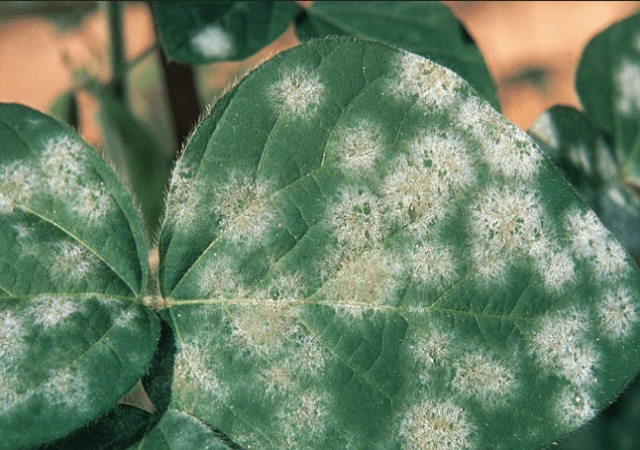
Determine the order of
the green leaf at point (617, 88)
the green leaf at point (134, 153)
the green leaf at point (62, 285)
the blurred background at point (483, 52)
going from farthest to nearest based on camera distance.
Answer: the blurred background at point (483, 52) → the green leaf at point (134, 153) → the green leaf at point (617, 88) → the green leaf at point (62, 285)

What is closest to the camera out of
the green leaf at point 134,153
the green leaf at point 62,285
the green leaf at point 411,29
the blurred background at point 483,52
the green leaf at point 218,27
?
the green leaf at point 62,285

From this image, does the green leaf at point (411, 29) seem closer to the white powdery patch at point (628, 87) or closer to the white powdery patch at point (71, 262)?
the white powdery patch at point (628, 87)

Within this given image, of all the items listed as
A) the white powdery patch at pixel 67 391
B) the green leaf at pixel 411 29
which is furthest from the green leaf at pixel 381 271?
the green leaf at pixel 411 29

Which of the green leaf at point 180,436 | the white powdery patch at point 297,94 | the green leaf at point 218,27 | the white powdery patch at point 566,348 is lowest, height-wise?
the green leaf at point 180,436

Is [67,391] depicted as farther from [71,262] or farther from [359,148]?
[359,148]

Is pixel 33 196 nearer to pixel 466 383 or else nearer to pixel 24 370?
pixel 24 370

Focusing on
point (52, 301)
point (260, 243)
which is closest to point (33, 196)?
point (52, 301)
